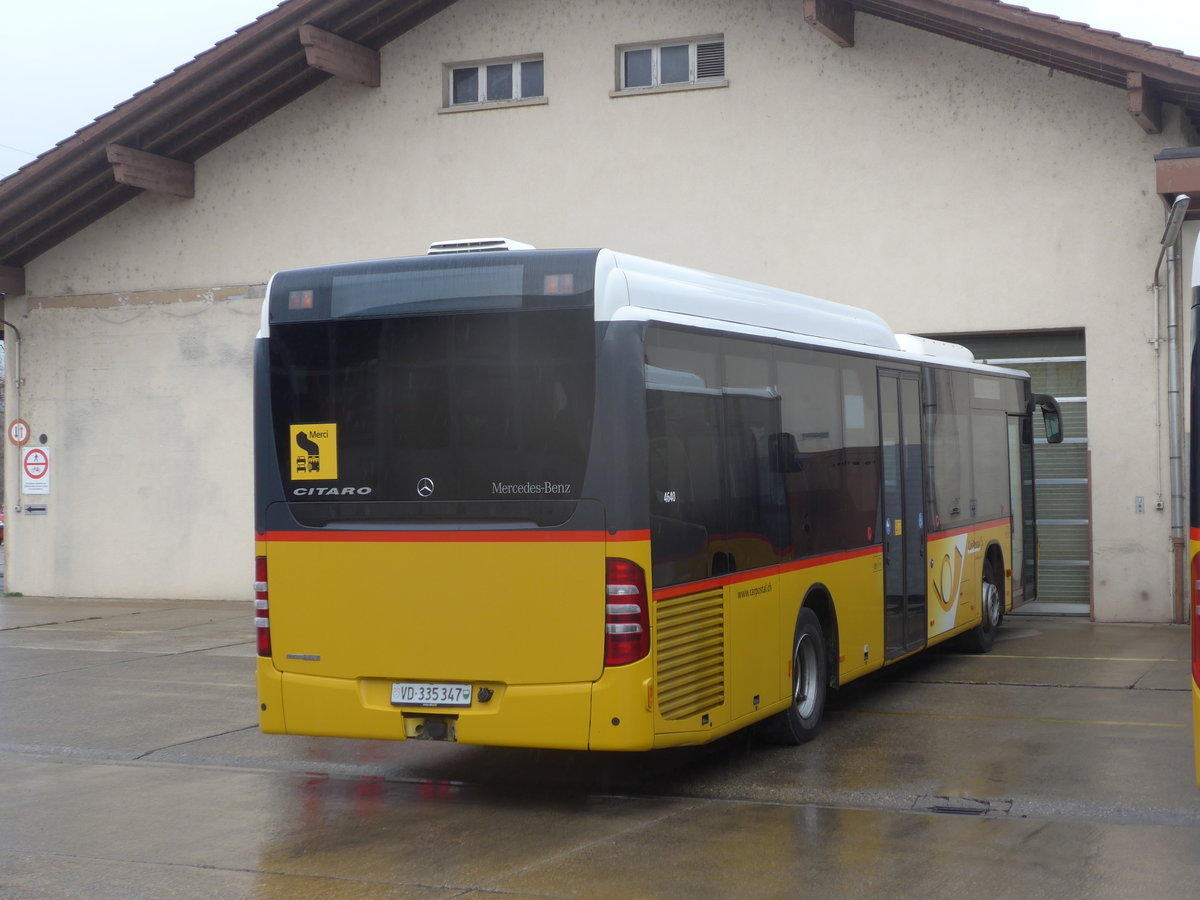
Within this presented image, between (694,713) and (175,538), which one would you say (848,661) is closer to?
(694,713)

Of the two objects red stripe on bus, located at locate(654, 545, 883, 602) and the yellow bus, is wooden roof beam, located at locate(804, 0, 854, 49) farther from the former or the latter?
the yellow bus

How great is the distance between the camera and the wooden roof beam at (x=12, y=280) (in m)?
21.2

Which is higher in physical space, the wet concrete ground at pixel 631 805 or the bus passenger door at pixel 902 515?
the bus passenger door at pixel 902 515

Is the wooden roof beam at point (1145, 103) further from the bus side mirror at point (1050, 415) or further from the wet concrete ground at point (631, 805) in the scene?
the wet concrete ground at point (631, 805)

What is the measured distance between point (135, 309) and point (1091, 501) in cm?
1269

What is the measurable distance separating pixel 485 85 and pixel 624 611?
1327cm

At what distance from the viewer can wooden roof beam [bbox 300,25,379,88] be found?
61.4ft

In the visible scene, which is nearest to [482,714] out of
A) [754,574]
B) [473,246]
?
[754,574]

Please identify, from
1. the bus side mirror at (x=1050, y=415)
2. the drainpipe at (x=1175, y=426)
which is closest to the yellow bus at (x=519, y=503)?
the bus side mirror at (x=1050, y=415)

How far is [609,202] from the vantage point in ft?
61.2

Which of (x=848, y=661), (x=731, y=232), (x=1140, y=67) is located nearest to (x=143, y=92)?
(x=731, y=232)

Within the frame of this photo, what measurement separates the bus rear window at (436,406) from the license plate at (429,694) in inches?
36.9

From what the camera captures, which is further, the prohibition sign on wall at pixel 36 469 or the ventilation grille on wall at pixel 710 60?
the prohibition sign on wall at pixel 36 469

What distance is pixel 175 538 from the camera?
67.4ft
